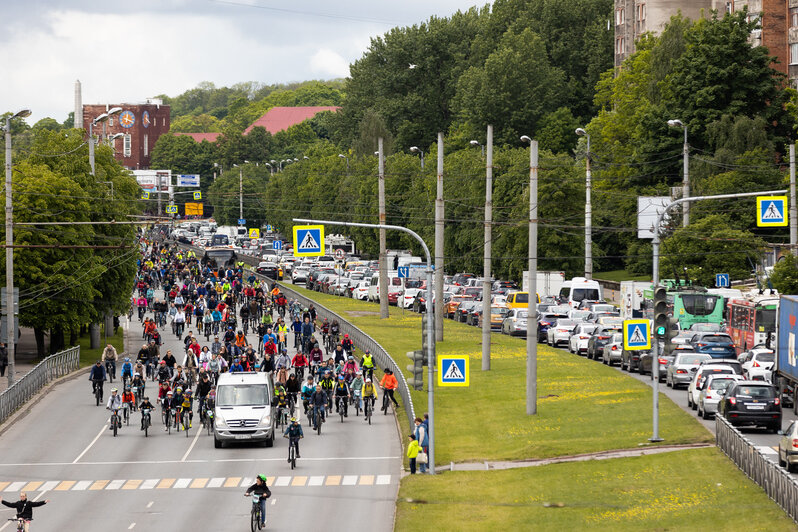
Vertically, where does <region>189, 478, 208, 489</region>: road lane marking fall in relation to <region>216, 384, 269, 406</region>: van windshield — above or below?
below

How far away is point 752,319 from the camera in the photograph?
59.4 metres

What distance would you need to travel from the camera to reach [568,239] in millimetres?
91250

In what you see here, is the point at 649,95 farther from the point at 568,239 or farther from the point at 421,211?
the point at 568,239

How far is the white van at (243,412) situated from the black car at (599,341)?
22.0 metres

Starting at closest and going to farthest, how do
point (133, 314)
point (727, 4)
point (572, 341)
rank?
point (572, 341) → point (133, 314) → point (727, 4)

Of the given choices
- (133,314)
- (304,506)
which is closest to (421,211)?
(133,314)

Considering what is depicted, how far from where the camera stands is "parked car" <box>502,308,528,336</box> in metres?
70.8

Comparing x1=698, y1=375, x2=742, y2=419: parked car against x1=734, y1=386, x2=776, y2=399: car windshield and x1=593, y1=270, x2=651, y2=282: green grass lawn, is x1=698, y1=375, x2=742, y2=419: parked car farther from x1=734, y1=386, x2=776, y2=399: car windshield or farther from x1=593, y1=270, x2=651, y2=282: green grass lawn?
x1=593, y1=270, x2=651, y2=282: green grass lawn

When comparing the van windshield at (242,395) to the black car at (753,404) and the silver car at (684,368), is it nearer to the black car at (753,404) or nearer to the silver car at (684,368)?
the black car at (753,404)

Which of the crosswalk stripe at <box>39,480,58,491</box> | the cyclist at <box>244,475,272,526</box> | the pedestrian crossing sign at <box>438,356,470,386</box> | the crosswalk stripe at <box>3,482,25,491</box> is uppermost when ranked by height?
the pedestrian crossing sign at <box>438,356,470,386</box>

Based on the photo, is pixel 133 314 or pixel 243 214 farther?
pixel 243 214

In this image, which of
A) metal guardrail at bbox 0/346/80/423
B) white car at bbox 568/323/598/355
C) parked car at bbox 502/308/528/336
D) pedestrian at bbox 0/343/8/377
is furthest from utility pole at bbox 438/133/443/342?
pedestrian at bbox 0/343/8/377

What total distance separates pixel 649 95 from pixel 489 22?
162 ft

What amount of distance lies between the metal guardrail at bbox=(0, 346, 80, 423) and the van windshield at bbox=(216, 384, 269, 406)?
8680mm
